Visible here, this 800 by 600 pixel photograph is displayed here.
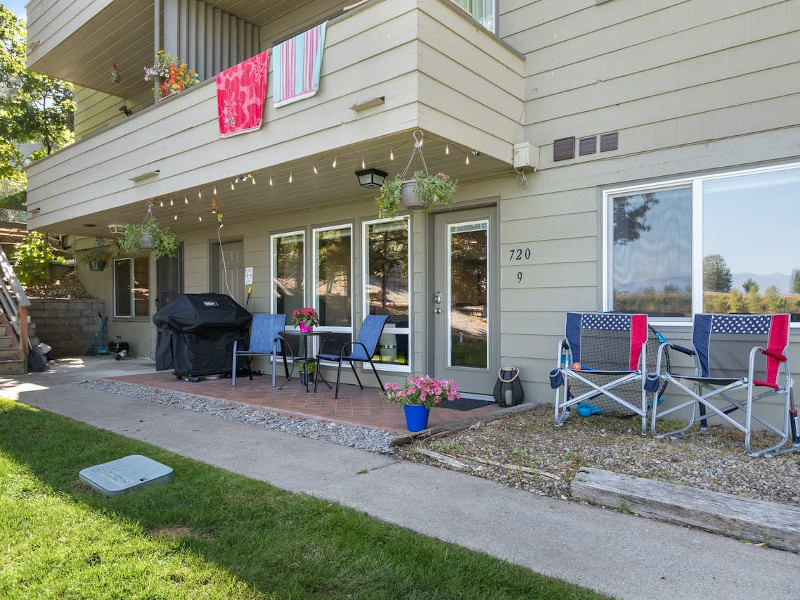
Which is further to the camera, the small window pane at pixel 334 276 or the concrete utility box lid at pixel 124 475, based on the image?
the small window pane at pixel 334 276

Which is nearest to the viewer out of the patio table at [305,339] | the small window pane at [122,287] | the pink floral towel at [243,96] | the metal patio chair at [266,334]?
the pink floral towel at [243,96]

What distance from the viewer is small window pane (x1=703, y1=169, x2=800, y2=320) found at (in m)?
4.07

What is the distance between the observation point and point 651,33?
461 cm

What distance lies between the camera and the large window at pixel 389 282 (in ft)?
20.2

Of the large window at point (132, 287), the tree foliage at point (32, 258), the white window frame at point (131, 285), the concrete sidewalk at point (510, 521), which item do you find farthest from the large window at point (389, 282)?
the tree foliage at point (32, 258)

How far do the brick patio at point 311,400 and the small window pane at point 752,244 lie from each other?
2.14m

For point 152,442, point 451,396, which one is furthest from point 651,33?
point 152,442

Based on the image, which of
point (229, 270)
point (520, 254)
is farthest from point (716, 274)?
point (229, 270)

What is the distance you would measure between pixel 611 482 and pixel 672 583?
2.84 feet

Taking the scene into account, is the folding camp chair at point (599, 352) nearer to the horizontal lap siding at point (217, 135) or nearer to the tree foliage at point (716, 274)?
the tree foliage at point (716, 274)

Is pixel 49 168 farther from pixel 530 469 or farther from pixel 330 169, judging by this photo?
pixel 530 469

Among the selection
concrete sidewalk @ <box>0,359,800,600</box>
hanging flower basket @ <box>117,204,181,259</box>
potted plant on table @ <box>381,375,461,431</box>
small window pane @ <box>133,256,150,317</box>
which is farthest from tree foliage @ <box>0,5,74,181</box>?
potted plant on table @ <box>381,375,461,431</box>

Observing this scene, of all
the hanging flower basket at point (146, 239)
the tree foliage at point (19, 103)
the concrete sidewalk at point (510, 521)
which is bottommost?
the concrete sidewalk at point (510, 521)

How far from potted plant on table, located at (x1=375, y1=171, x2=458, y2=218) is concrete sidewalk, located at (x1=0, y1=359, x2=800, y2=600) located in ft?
6.22
